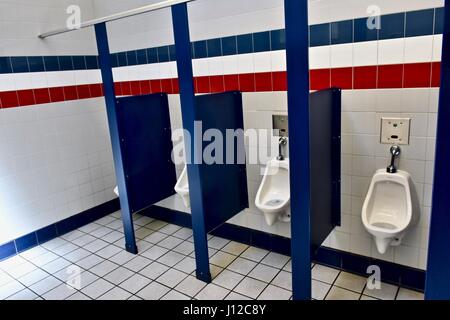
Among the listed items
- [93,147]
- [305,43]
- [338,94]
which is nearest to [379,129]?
[338,94]

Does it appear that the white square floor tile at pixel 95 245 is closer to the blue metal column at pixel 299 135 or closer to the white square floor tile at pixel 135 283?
the white square floor tile at pixel 135 283

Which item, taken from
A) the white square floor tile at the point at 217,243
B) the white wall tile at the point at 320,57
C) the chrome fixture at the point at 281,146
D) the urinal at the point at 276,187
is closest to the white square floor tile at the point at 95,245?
the white square floor tile at the point at 217,243

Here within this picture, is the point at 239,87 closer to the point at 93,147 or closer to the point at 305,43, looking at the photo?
the point at 305,43

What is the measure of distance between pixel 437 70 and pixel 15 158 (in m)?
3.14

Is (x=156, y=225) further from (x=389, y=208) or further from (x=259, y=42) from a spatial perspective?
(x=389, y=208)

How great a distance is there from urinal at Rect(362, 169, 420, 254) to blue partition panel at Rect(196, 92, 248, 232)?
0.98 m

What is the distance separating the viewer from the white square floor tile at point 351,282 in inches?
88.7

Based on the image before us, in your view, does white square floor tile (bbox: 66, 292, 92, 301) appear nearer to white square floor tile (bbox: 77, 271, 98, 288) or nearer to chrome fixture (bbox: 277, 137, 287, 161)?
white square floor tile (bbox: 77, 271, 98, 288)

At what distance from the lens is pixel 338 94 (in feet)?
7.16

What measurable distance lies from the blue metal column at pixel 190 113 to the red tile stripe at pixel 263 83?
617mm

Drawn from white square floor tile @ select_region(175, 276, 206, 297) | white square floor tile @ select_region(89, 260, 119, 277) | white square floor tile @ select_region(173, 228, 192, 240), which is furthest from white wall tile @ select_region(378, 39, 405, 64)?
white square floor tile @ select_region(89, 260, 119, 277)

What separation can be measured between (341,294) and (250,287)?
0.59 metres

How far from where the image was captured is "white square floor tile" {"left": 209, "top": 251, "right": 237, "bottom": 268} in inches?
104

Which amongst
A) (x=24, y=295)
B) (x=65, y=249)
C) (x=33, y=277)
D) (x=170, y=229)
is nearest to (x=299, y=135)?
(x=170, y=229)
